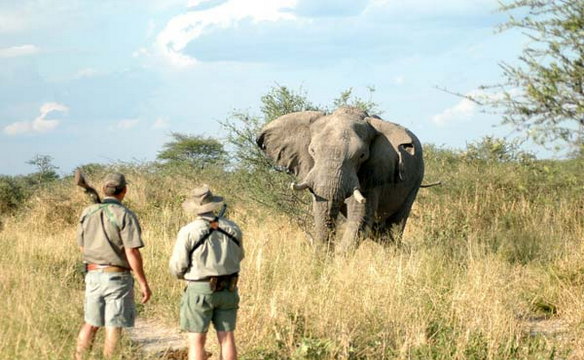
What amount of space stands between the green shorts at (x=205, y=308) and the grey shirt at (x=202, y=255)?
108mm

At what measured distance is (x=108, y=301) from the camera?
23.1 feet

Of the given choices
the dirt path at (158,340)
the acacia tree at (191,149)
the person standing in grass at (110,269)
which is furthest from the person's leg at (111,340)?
the acacia tree at (191,149)

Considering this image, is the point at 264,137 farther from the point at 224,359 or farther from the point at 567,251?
the point at 224,359

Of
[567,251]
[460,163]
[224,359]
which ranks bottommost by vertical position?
[460,163]

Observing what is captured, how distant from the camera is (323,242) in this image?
11539 millimetres

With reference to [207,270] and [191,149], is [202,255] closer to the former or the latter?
[207,270]

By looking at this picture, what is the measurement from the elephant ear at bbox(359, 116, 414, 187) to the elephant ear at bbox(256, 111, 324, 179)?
2.62 feet

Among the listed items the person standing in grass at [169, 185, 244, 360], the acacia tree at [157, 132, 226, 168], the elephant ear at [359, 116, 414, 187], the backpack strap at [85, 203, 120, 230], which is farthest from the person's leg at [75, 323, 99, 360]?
the acacia tree at [157, 132, 226, 168]

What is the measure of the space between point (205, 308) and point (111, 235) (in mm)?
1132

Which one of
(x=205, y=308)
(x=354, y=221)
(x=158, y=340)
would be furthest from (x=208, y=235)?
(x=354, y=221)

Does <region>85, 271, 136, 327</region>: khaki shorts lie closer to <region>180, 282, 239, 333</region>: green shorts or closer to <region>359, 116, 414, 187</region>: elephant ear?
<region>180, 282, 239, 333</region>: green shorts

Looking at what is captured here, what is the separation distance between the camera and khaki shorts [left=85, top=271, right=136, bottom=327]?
7.01 m

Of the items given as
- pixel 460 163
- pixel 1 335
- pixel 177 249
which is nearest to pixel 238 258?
pixel 177 249

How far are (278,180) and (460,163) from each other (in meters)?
7.93
